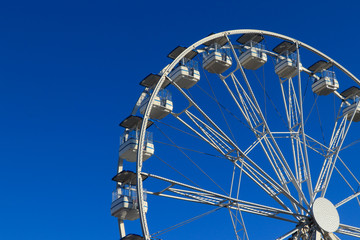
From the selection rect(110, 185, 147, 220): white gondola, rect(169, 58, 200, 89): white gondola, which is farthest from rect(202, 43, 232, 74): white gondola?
rect(110, 185, 147, 220): white gondola

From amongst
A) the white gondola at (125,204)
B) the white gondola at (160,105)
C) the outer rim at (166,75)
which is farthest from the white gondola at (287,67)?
the white gondola at (125,204)

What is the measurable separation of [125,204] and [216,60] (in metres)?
6.78

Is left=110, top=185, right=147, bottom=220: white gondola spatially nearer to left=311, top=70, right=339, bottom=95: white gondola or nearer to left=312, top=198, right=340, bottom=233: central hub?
left=312, top=198, right=340, bottom=233: central hub

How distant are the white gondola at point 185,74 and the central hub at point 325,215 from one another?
6.35 m

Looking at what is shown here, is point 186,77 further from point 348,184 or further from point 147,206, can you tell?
point 348,184

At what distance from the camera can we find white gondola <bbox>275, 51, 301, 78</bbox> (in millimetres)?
27391

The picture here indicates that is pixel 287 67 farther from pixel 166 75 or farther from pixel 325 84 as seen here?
pixel 166 75

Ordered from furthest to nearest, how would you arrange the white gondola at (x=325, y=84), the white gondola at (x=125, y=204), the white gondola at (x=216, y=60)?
the white gondola at (x=325, y=84) < the white gondola at (x=216, y=60) < the white gondola at (x=125, y=204)

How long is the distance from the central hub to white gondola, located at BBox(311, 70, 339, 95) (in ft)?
22.4

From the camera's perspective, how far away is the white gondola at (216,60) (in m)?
25.6

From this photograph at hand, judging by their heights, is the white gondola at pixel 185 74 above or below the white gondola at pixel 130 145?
above

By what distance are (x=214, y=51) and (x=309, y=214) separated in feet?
23.8

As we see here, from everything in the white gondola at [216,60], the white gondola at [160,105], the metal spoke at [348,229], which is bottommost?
the metal spoke at [348,229]

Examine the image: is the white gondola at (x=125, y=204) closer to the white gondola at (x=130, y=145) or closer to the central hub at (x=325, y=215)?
the white gondola at (x=130, y=145)
